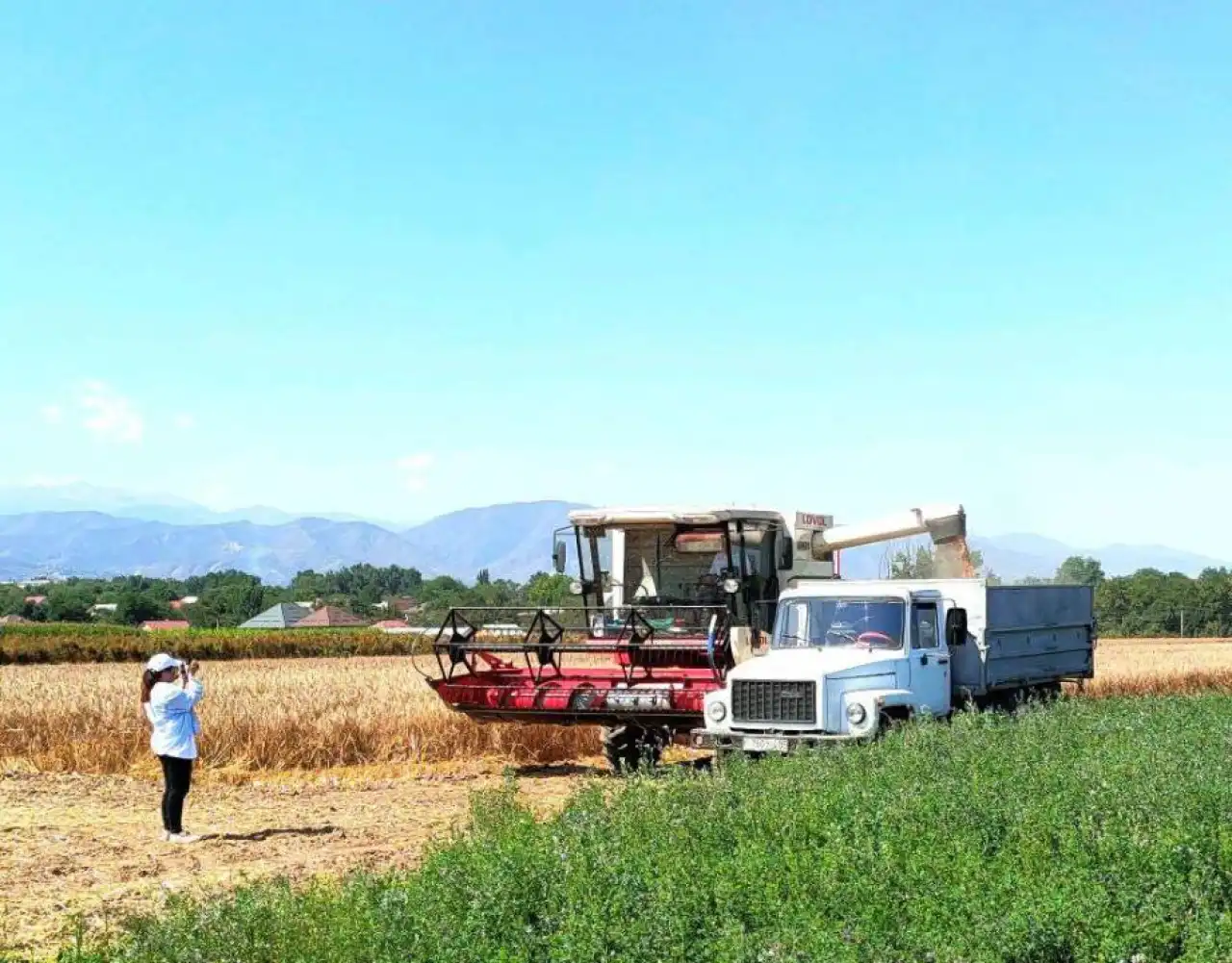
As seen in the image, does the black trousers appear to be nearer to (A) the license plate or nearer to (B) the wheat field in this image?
(B) the wheat field

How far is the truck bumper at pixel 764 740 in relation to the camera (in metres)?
13.9

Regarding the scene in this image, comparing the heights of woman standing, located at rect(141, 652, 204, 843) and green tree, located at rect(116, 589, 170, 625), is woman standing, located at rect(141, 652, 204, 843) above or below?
above

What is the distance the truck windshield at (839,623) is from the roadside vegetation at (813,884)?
504 centimetres

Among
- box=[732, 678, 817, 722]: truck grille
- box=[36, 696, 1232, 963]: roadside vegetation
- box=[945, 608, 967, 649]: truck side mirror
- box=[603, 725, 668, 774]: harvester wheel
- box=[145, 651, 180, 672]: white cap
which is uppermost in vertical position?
box=[945, 608, 967, 649]: truck side mirror

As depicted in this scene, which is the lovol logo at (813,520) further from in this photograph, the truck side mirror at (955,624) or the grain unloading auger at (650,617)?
the truck side mirror at (955,624)

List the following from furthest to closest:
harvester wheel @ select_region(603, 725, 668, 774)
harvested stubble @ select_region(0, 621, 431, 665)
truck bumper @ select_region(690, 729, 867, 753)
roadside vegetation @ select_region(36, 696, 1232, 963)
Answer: harvested stubble @ select_region(0, 621, 431, 665) → harvester wheel @ select_region(603, 725, 668, 774) → truck bumper @ select_region(690, 729, 867, 753) → roadside vegetation @ select_region(36, 696, 1232, 963)

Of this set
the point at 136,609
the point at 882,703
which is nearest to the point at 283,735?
the point at 882,703

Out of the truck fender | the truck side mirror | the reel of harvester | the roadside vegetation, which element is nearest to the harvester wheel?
the reel of harvester

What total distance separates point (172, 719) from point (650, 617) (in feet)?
22.4

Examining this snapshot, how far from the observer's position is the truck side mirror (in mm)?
15633

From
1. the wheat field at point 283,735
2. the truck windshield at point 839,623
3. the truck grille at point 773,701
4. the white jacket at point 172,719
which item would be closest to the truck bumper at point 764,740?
the truck grille at point 773,701

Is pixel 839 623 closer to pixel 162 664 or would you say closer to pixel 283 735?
pixel 162 664

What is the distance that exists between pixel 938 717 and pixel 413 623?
310ft

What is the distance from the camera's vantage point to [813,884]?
7.21 m
